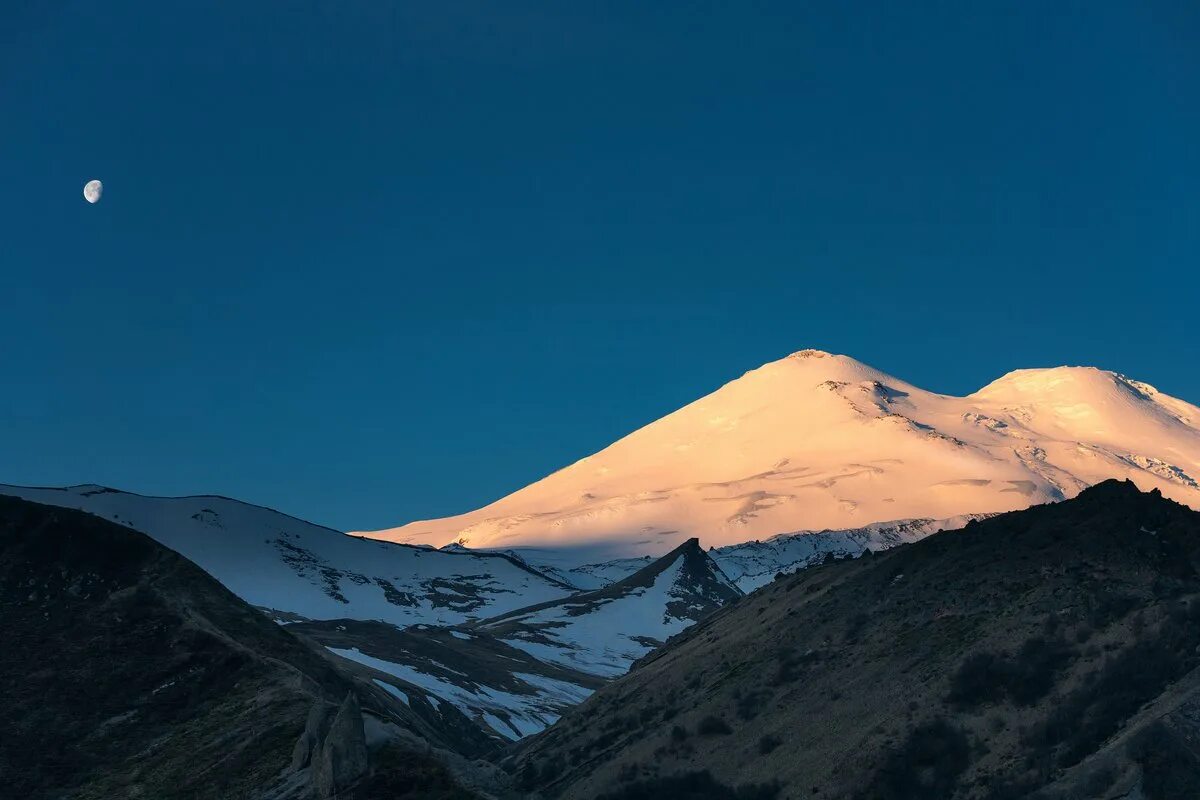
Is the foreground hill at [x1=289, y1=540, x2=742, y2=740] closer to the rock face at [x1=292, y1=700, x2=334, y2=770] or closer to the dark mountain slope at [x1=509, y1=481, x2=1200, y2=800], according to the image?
the dark mountain slope at [x1=509, y1=481, x2=1200, y2=800]

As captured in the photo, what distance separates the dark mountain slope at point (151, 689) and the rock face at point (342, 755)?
4 cm

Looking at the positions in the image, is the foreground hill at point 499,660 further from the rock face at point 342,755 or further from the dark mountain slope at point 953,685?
Answer: the rock face at point 342,755

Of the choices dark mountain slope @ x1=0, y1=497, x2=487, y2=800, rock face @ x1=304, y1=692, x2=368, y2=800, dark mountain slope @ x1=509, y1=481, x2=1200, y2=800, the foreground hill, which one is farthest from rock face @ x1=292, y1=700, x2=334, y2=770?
the foreground hill

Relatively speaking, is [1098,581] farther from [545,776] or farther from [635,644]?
[635,644]

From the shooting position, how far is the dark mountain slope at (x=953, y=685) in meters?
46.8

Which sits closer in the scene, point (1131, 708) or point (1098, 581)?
point (1131, 708)

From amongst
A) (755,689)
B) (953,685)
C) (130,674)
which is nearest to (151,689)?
(130,674)

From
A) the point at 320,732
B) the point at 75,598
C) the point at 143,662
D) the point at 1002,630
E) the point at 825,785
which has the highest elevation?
the point at 75,598

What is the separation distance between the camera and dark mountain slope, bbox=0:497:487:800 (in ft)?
137

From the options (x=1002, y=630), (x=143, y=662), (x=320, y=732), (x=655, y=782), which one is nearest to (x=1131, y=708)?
(x=1002, y=630)

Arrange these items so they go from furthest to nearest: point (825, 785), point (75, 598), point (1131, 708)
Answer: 1. point (75, 598)
2. point (825, 785)
3. point (1131, 708)

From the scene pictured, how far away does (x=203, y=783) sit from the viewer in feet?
146

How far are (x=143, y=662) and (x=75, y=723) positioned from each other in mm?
5295

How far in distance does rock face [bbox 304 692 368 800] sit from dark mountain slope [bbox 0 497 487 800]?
44 mm
